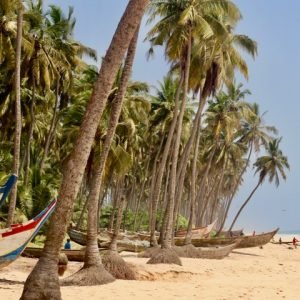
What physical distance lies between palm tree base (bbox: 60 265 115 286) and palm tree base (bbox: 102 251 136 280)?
96 centimetres

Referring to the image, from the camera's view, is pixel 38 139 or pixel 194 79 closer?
pixel 194 79

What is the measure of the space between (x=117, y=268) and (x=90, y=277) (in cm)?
182

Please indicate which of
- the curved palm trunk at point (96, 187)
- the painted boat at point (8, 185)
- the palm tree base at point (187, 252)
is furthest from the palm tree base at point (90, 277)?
the palm tree base at point (187, 252)

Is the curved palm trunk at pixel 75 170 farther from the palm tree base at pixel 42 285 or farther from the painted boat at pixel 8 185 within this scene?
the painted boat at pixel 8 185

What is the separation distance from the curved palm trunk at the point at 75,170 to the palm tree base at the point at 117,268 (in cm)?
545

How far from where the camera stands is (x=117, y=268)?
15.4 metres

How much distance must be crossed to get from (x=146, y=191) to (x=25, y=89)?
147 ft

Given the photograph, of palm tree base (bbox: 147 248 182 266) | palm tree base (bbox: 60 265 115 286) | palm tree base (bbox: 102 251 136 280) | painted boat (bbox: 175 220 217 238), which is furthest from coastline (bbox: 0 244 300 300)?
painted boat (bbox: 175 220 217 238)

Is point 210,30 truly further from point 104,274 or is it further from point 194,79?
point 104,274

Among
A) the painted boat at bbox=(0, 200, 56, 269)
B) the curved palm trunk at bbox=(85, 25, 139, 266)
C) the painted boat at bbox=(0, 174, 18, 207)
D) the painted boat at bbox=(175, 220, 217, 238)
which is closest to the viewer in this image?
the painted boat at bbox=(0, 174, 18, 207)

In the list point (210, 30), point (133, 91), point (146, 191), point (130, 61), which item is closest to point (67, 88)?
point (133, 91)

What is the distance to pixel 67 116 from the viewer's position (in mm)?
29719

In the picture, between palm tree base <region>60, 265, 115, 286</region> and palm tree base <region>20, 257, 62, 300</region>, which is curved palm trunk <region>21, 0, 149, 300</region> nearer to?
palm tree base <region>20, 257, 62, 300</region>

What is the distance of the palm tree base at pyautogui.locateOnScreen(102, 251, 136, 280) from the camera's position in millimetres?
15273
